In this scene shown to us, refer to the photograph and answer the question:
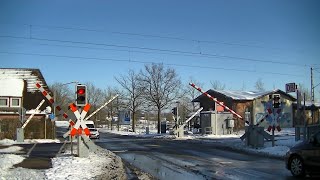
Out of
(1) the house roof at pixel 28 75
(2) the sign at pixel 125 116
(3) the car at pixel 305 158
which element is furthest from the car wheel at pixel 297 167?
(2) the sign at pixel 125 116

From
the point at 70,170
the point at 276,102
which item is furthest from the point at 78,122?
the point at 276,102

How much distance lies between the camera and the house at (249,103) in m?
53.7

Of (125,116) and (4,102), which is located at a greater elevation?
(4,102)

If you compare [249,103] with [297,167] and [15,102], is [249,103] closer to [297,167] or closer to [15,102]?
[15,102]

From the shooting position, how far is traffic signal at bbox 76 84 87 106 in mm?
15820

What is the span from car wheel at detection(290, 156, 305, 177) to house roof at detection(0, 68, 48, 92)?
112ft

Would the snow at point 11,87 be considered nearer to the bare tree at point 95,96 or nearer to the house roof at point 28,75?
the house roof at point 28,75

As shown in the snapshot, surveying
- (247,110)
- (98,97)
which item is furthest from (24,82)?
(98,97)

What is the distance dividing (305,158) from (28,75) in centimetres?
3616

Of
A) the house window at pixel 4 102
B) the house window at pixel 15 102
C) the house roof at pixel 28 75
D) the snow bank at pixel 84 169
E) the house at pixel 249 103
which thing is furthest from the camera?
the house at pixel 249 103

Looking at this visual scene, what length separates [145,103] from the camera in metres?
56.6

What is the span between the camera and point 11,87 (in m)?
41.9

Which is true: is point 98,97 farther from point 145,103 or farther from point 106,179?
point 106,179

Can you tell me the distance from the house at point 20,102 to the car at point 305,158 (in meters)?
28.2
